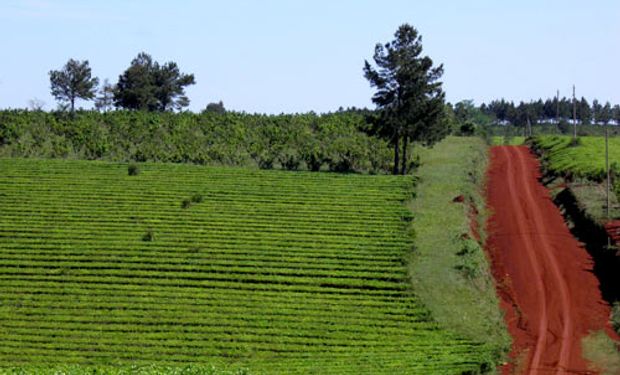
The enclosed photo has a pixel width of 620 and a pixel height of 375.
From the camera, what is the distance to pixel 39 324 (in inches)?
1720

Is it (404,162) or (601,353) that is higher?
(404,162)

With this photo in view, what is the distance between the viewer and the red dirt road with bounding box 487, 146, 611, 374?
39938 mm

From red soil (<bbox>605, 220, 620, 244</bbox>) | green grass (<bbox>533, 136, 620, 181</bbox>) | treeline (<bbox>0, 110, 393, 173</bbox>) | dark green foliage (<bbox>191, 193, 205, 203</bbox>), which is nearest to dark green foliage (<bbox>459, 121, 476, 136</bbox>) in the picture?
green grass (<bbox>533, 136, 620, 181</bbox>)

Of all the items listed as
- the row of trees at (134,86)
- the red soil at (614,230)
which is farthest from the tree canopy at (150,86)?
the red soil at (614,230)

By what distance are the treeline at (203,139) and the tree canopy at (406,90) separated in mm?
6213

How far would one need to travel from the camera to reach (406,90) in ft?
233

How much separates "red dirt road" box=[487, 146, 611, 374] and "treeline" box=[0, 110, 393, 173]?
16249 millimetres

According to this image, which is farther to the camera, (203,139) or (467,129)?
(467,129)

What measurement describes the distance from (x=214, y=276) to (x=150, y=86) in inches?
2423

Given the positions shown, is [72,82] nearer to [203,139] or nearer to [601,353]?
[203,139]

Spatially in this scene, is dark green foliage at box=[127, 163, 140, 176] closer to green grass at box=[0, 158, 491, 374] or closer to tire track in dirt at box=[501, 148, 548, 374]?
green grass at box=[0, 158, 491, 374]

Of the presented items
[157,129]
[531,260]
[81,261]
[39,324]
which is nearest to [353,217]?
[531,260]

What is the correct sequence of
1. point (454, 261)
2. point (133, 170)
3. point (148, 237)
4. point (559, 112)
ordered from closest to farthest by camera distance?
point (454, 261) < point (148, 237) < point (133, 170) < point (559, 112)

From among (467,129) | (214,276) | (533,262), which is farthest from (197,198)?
(467,129)
